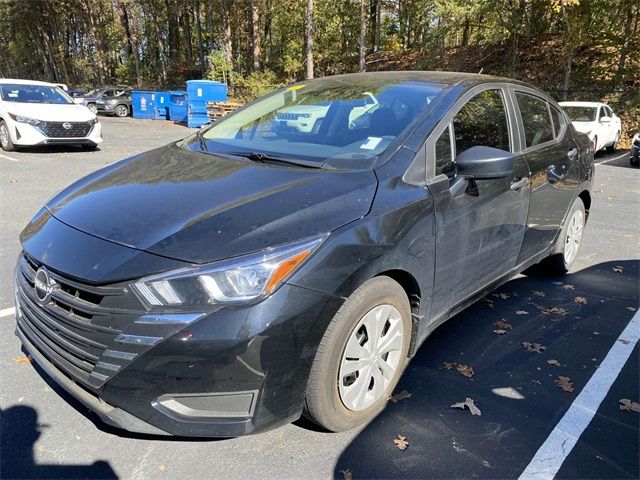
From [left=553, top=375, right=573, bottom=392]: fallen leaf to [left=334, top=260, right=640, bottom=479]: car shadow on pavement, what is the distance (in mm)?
21

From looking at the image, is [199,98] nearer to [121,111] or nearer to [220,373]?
[121,111]

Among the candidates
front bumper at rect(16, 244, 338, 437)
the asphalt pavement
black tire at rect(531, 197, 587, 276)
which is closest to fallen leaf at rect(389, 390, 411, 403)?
the asphalt pavement

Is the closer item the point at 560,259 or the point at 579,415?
Answer: the point at 579,415

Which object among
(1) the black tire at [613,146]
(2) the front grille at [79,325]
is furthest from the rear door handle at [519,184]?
(1) the black tire at [613,146]

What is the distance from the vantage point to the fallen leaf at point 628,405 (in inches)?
114

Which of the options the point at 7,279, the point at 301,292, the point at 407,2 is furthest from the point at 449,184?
the point at 407,2

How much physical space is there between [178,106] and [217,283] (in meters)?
24.4

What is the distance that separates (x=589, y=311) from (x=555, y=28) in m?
24.6

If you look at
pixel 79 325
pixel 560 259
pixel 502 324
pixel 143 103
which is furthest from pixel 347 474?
pixel 143 103

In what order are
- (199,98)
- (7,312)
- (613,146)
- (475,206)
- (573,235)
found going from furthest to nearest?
1. (199,98)
2. (613,146)
3. (573,235)
4. (7,312)
5. (475,206)

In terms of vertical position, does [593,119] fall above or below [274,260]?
below

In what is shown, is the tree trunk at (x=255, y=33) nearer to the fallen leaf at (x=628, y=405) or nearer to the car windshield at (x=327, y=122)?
the car windshield at (x=327, y=122)

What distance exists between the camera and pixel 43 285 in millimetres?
2229

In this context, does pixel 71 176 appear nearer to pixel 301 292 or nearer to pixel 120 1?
pixel 301 292
